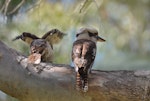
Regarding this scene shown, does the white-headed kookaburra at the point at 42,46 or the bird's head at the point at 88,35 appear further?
the bird's head at the point at 88,35

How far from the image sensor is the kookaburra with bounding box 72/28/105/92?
1.67m

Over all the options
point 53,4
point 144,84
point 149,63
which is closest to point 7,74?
point 144,84

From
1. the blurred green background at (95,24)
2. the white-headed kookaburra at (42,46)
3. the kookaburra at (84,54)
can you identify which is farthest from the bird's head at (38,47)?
the blurred green background at (95,24)

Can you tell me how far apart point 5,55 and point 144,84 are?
49 centimetres

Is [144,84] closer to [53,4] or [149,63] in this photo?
[149,63]

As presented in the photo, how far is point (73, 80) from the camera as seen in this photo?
171cm

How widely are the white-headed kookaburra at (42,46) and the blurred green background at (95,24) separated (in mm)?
139

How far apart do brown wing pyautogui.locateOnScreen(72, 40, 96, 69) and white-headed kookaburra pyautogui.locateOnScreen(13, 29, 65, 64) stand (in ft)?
0.34

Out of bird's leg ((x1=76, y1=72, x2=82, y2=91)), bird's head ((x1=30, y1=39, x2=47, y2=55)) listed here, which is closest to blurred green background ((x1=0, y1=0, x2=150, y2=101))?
bird's head ((x1=30, y1=39, x2=47, y2=55))

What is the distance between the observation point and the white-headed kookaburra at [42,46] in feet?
5.86

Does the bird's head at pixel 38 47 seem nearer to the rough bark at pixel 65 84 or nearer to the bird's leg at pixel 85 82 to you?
the rough bark at pixel 65 84

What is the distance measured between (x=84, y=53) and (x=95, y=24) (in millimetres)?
1191

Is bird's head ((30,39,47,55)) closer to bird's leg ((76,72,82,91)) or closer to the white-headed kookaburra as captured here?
the white-headed kookaburra

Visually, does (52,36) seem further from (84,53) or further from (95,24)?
(95,24)
